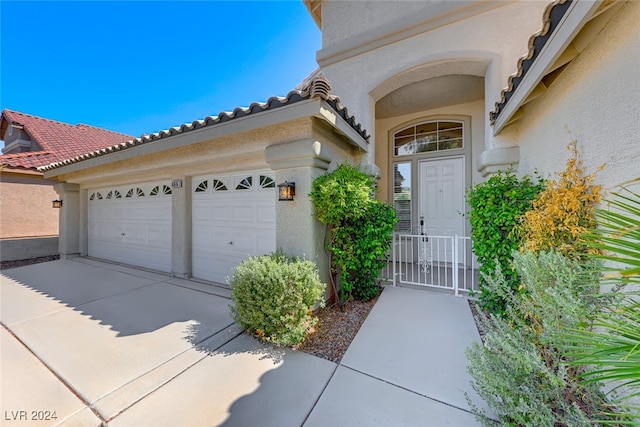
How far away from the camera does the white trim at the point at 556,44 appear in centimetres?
221

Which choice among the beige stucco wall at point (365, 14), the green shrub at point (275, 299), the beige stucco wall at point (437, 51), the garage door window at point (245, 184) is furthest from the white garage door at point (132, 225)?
the beige stucco wall at point (365, 14)

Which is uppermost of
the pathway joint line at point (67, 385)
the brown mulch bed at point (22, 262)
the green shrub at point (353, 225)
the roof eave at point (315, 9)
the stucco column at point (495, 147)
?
the roof eave at point (315, 9)

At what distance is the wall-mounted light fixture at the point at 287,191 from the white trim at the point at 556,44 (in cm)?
379

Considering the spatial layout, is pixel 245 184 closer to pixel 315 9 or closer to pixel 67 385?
pixel 67 385

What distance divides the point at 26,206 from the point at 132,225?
8.03 meters

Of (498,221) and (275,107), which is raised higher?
(275,107)

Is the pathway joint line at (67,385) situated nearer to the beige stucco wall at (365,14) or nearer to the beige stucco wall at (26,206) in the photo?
the beige stucco wall at (365,14)

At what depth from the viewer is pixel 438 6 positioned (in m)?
5.69

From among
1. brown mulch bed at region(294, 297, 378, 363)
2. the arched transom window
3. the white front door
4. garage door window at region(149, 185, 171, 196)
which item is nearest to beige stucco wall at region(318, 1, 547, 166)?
the arched transom window

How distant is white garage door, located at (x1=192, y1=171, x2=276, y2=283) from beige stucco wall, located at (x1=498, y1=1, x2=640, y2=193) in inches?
191

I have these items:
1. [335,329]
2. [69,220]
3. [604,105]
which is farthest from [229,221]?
[69,220]

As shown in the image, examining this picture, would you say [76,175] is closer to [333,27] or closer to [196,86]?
[196,86]

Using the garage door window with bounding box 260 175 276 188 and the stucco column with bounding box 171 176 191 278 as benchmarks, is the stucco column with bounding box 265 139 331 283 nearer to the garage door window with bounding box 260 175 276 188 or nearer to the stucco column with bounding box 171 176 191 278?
the garage door window with bounding box 260 175 276 188

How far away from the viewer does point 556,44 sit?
2668 mm
